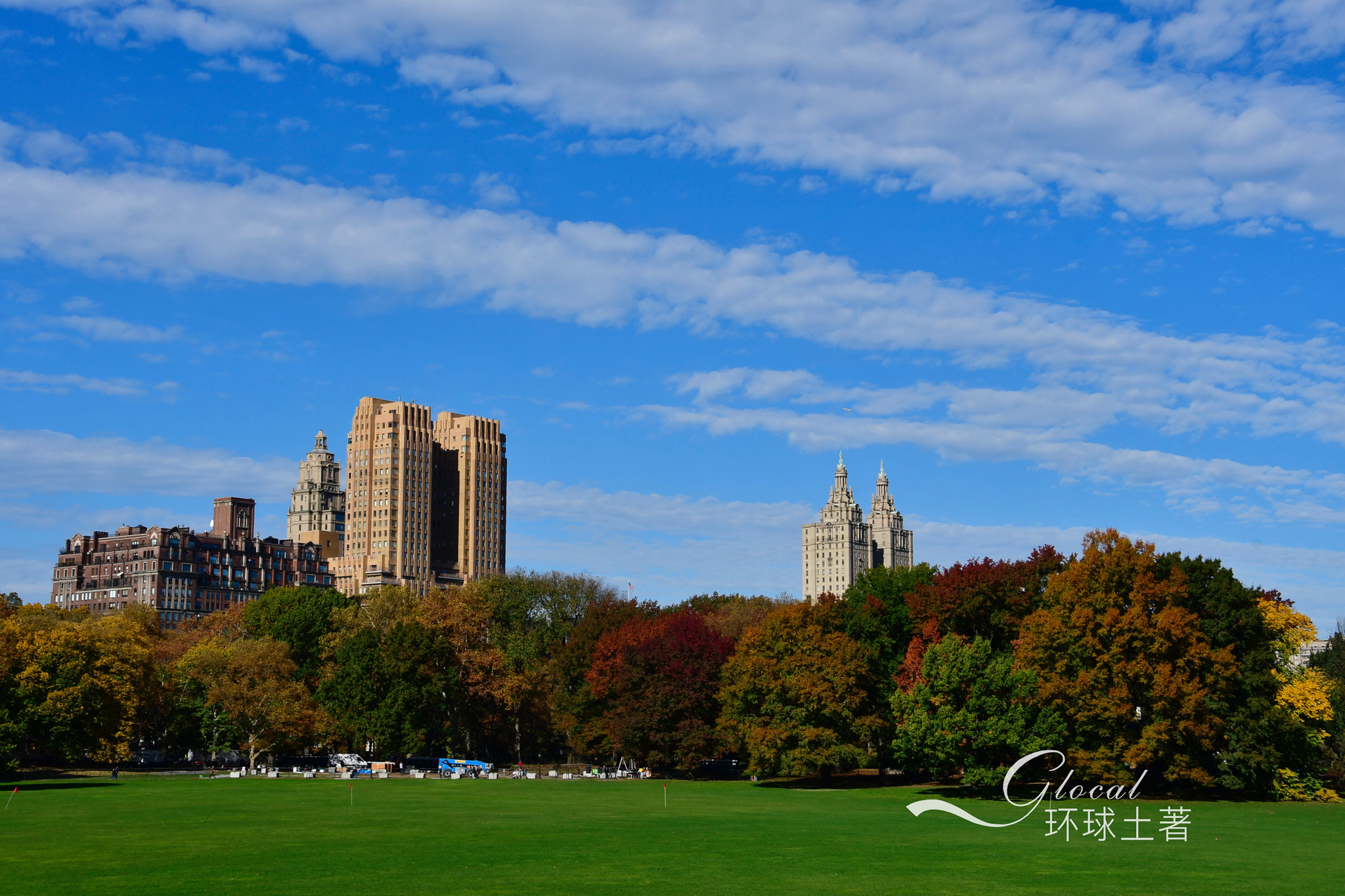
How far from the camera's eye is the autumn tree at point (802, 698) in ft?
289

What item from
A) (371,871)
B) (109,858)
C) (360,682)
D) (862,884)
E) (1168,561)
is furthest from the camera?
(360,682)

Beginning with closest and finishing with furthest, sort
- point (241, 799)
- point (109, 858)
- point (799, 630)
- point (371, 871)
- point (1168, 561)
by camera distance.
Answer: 1. point (371, 871)
2. point (109, 858)
3. point (241, 799)
4. point (1168, 561)
5. point (799, 630)

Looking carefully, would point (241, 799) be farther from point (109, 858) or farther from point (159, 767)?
point (159, 767)

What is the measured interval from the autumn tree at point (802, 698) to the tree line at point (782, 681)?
0.19m

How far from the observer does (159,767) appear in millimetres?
119750

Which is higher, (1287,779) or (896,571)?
(896,571)

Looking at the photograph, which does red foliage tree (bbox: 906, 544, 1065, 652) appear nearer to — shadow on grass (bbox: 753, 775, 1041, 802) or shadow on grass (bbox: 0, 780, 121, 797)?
shadow on grass (bbox: 753, 775, 1041, 802)

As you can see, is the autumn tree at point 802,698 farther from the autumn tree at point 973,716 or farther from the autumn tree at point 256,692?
the autumn tree at point 256,692

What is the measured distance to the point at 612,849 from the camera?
46281 millimetres

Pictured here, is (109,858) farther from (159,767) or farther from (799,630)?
(159,767)

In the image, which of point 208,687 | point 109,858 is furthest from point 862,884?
point 208,687

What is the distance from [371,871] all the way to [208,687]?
8010 cm

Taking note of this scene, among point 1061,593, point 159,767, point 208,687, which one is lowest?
point 159,767

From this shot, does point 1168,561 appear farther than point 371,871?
Yes
